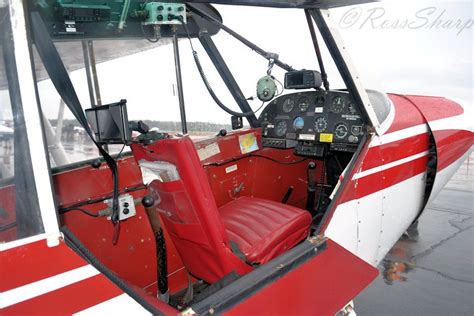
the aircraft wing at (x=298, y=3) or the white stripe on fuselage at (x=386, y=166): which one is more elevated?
the aircraft wing at (x=298, y=3)

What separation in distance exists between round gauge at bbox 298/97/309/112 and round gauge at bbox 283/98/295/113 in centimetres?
6

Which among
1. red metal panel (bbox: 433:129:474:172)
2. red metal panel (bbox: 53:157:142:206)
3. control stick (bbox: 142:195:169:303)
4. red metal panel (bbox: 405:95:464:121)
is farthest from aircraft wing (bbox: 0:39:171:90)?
red metal panel (bbox: 433:129:474:172)

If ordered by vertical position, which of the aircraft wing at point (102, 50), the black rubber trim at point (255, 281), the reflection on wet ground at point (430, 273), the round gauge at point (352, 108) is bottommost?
the reflection on wet ground at point (430, 273)

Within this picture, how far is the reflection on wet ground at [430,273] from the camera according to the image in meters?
2.44

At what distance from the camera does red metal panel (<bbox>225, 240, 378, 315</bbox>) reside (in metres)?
1.41

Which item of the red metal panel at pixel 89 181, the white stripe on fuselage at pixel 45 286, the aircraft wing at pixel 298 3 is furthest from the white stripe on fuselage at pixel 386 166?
the white stripe on fuselage at pixel 45 286

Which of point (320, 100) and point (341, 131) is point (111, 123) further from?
point (320, 100)

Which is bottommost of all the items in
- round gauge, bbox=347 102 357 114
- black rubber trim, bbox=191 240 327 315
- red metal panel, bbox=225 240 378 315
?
red metal panel, bbox=225 240 378 315

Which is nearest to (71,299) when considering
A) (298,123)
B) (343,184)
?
(343,184)

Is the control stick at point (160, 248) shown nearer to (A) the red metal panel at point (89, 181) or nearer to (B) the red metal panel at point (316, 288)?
(A) the red metal panel at point (89, 181)

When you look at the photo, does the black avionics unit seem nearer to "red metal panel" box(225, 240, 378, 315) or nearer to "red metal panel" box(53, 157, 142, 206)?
"red metal panel" box(53, 157, 142, 206)

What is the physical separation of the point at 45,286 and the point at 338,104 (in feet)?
6.75

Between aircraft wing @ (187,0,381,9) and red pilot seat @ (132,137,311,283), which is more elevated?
aircraft wing @ (187,0,381,9)

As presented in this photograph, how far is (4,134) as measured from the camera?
99 centimetres
